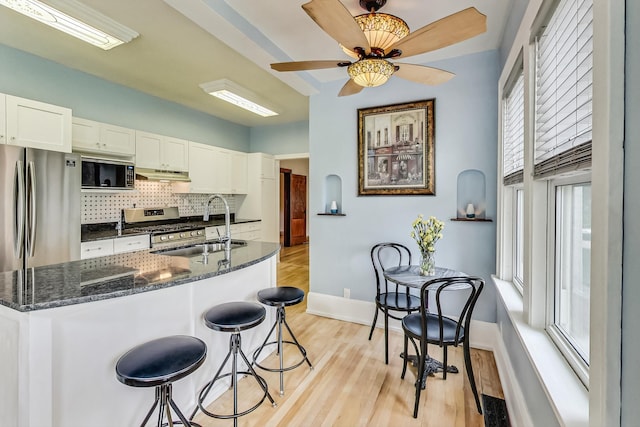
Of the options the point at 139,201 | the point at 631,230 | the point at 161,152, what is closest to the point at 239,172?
the point at 161,152

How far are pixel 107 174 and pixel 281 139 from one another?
3.05 meters

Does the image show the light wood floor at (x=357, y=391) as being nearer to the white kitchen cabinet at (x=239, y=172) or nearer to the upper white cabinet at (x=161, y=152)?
the upper white cabinet at (x=161, y=152)

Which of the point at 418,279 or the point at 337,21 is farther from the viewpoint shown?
the point at 418,279

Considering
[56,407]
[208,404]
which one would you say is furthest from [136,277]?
[208,404]

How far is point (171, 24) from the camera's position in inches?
98.0

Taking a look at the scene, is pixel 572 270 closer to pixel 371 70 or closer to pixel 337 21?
pixel 371 70

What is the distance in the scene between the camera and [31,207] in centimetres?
254

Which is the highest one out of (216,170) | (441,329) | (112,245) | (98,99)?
(98,99)

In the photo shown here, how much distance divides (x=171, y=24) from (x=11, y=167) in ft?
5.78

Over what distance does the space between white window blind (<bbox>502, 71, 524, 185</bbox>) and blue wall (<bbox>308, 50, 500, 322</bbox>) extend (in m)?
0.30

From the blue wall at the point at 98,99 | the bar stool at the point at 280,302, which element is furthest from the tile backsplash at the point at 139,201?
the bar stool at the point at 280,302

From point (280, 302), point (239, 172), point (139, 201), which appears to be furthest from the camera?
point (239, 172)

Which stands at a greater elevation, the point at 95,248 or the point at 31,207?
the point at 31,207

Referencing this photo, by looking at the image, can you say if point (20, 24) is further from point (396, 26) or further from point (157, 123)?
point (396, 26)
